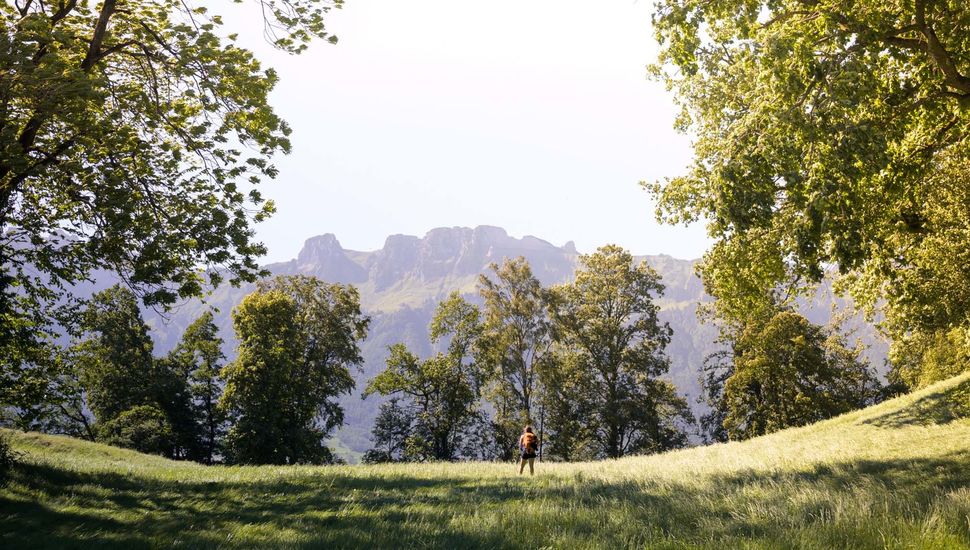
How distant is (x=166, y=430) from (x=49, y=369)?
116ft

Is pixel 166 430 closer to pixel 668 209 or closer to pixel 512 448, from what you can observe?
pixel 512 448

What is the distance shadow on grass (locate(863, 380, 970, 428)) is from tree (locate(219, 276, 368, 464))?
30719 mm

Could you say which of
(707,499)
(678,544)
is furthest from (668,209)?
(678,544)

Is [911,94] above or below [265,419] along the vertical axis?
above

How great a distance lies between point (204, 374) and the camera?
50.9m

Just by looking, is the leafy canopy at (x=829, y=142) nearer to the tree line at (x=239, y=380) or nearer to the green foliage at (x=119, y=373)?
the tree line at (x=239, y=380)

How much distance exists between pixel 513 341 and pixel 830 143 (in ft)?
119

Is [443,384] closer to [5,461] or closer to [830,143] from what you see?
[5,461]

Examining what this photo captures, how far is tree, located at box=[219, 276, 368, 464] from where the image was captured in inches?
1442

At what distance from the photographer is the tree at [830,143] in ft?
30.8

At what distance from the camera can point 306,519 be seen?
346 inches

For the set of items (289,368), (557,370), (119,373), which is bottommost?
(119,373)

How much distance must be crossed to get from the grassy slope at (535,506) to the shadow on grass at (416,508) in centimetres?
3

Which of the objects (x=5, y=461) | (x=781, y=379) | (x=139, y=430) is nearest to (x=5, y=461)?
(x=5, y=461)
